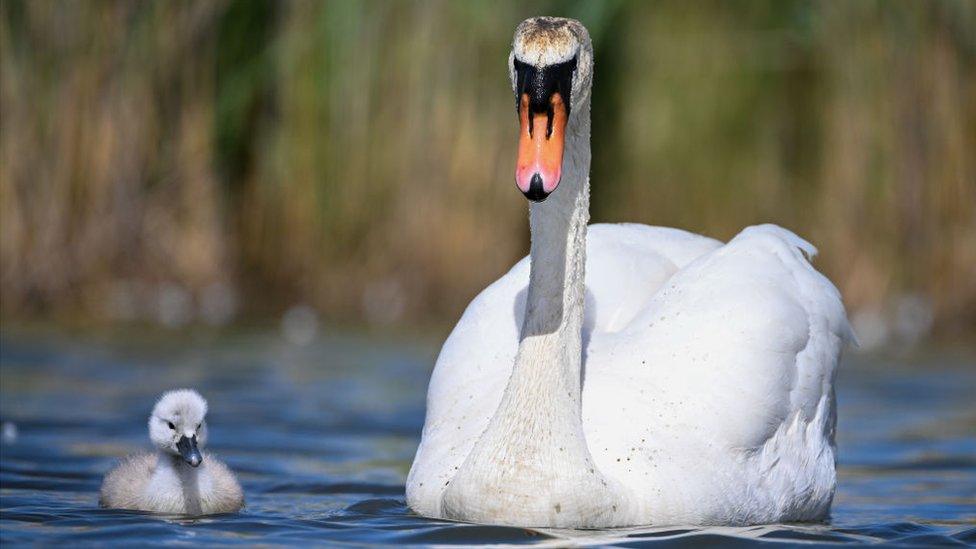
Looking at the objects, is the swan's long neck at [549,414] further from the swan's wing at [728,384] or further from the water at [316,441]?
the swan's wing at [728,384]

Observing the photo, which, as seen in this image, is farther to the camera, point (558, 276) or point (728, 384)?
point (728, 384)

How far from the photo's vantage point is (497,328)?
6.46 metres

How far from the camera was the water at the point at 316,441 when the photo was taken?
5.73m

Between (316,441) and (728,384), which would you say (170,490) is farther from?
(316,441)

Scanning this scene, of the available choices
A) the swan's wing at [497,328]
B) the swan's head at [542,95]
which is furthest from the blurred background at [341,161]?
the swan's head at [542,95]

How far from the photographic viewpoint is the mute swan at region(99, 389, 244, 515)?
6195 mm

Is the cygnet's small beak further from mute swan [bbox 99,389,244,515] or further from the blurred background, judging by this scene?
the blurred background

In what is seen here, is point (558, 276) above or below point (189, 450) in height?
above

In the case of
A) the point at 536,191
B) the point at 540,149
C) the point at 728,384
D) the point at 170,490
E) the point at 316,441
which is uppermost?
the point at 540,149

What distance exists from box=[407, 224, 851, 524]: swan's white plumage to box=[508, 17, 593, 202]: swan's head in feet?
3.79

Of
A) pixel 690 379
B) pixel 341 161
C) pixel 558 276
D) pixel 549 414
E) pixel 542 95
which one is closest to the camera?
pixel 542 95

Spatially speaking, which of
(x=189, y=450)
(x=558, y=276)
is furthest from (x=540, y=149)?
(x=189, y=450)

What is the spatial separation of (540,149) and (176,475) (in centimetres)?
206

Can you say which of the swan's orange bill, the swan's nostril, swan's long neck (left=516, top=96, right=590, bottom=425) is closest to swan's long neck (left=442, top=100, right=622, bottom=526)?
swan's long neck (left=516, top=96, right=590, bottom=425)
